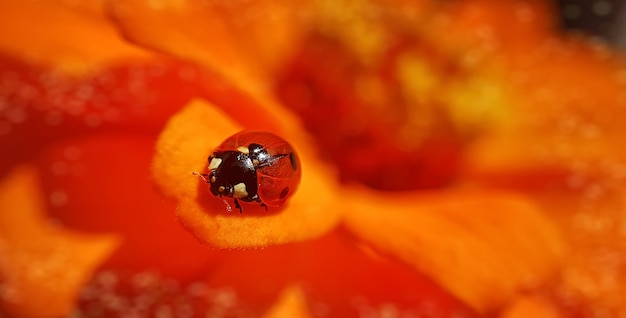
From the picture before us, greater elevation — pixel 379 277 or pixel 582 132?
pixel 582 132

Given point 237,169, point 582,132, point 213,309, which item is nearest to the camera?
point 237,169

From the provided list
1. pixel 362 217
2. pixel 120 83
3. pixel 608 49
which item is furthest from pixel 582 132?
pixel 120 83

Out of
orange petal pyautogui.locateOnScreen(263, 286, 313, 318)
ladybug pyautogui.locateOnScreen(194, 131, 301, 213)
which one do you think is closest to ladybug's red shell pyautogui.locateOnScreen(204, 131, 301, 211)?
ladybug pyautogui.locateOnScreen(194, 131, 301, 213)

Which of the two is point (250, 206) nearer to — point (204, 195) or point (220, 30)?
point (204, 195)

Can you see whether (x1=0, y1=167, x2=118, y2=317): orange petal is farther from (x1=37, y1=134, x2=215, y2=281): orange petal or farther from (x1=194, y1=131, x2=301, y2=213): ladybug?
(x1=194, y1=131, x2=301, y2=213): ladybug

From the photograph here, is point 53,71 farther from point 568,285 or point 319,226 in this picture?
point 568,285

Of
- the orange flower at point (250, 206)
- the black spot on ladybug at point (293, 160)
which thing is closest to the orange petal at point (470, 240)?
the orange flower at point (250, 206)

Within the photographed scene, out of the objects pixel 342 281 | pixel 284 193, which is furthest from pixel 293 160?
pixel 342 281

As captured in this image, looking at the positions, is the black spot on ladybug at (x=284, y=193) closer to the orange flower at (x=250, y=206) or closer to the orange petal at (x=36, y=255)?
the orange flower at (x=250, y=206)
